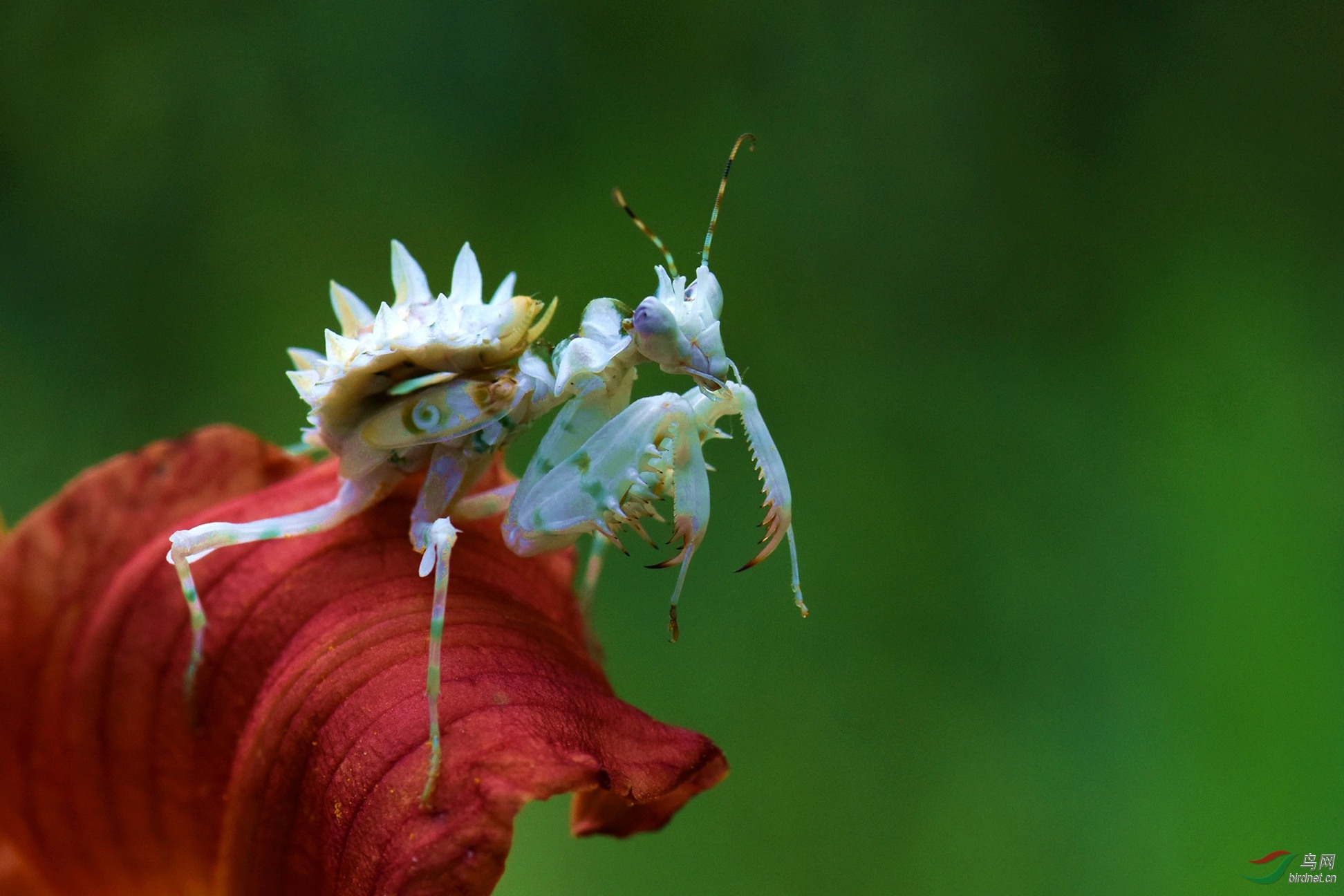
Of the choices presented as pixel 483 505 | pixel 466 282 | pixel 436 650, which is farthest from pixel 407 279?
pixel 436 650

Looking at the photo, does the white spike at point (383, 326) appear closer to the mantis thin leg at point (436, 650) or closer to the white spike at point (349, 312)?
the white spike at point (349, 312)

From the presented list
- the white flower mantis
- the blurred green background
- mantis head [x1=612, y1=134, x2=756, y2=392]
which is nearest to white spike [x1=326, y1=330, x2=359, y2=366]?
the white flower mantis

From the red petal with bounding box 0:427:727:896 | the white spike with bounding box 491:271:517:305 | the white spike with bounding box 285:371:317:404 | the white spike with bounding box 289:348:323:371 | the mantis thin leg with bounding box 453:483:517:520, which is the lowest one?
the red petal with bounding box 0:427:727:896

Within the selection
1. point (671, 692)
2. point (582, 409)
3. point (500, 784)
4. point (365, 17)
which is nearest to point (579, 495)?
point (582, 409)

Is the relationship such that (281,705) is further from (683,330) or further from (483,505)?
(683,330)

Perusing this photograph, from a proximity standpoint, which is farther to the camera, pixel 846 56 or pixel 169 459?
pixel 846 56

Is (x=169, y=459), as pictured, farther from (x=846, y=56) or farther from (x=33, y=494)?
(x=846, y=56)

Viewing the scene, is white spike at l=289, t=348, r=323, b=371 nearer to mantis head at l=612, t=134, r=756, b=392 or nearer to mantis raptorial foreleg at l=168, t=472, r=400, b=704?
mantis raptorial foreleg at l=168, t=472, r=400, b=704
